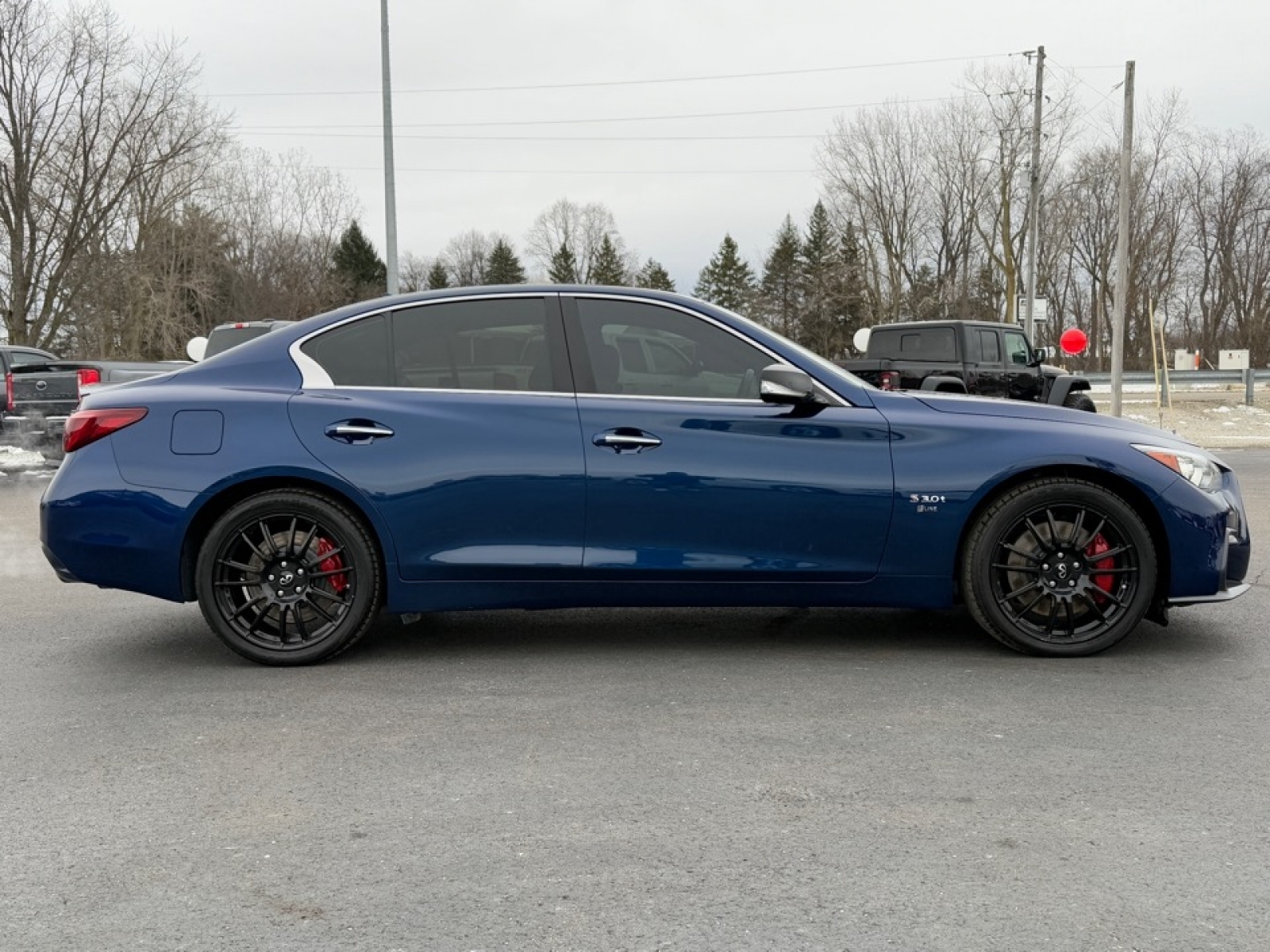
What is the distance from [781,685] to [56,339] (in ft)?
113

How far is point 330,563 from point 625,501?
49.0 inches

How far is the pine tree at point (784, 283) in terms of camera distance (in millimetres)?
74438

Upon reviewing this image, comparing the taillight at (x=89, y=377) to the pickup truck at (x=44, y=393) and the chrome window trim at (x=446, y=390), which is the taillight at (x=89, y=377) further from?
the chrome window trim at (x=446, y=390)

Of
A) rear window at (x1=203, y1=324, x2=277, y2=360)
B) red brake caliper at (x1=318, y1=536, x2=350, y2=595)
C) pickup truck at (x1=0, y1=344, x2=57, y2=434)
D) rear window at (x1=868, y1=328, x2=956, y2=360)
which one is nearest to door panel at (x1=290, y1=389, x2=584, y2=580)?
red brake caliper at (x1=318, y1=536, x2=350, y2=595)

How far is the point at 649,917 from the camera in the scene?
2.79 meters

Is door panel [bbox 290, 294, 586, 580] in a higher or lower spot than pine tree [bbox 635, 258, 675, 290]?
lower

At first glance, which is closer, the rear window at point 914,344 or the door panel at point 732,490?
the door panel at point 732,490

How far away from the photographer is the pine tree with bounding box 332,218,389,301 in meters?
81.4

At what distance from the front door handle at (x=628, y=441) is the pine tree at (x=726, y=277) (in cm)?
8489

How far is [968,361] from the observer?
18.1 m

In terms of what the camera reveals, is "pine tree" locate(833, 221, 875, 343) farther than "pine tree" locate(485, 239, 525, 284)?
No

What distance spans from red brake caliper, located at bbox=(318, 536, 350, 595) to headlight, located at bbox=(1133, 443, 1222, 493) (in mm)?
407

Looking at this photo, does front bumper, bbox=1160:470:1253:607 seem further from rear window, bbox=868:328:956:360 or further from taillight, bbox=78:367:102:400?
taillight, bbox=78:367:102:400

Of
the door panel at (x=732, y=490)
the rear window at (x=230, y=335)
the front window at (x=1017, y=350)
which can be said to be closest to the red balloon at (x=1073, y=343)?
the front window at (x=1017, y=350)
